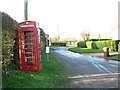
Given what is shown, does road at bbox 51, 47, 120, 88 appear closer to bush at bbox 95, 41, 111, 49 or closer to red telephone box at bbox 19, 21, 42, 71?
red telephone box at bbox 19, 21, 42, 71

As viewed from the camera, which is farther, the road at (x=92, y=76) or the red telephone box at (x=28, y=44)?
the red telephone box at (x=28, y=44)

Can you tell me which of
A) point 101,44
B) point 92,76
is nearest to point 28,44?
point 92,76

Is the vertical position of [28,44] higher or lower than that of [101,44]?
higher

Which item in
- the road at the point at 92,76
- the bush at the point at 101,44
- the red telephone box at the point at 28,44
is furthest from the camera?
the bush at the point at 101,44

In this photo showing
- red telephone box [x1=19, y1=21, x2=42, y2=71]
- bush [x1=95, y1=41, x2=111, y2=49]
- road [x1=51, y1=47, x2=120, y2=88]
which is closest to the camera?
road [x1=51, y1=47, x2=120, y2=88]

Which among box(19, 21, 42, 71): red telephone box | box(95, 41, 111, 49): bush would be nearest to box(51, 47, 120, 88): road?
box(19, 21, 42, 71): red telephone box

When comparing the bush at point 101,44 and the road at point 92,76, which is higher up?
the bush at point 101,44

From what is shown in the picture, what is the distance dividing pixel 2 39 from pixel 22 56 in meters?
1.54

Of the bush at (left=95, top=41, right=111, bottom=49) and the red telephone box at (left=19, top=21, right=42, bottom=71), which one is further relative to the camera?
the bush at (left=95, top=41, right=111, bottom=49)

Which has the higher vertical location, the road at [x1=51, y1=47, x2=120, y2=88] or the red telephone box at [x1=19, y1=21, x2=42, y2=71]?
the red telephone box at [x1=19, y1=21, x2=42, y2=71]

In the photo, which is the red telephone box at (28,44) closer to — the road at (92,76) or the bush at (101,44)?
the road at (92,76)

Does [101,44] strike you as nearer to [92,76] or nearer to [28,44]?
[92,76]

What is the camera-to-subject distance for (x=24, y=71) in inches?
197

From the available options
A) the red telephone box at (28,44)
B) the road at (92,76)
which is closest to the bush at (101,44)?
the road at (92,76)
